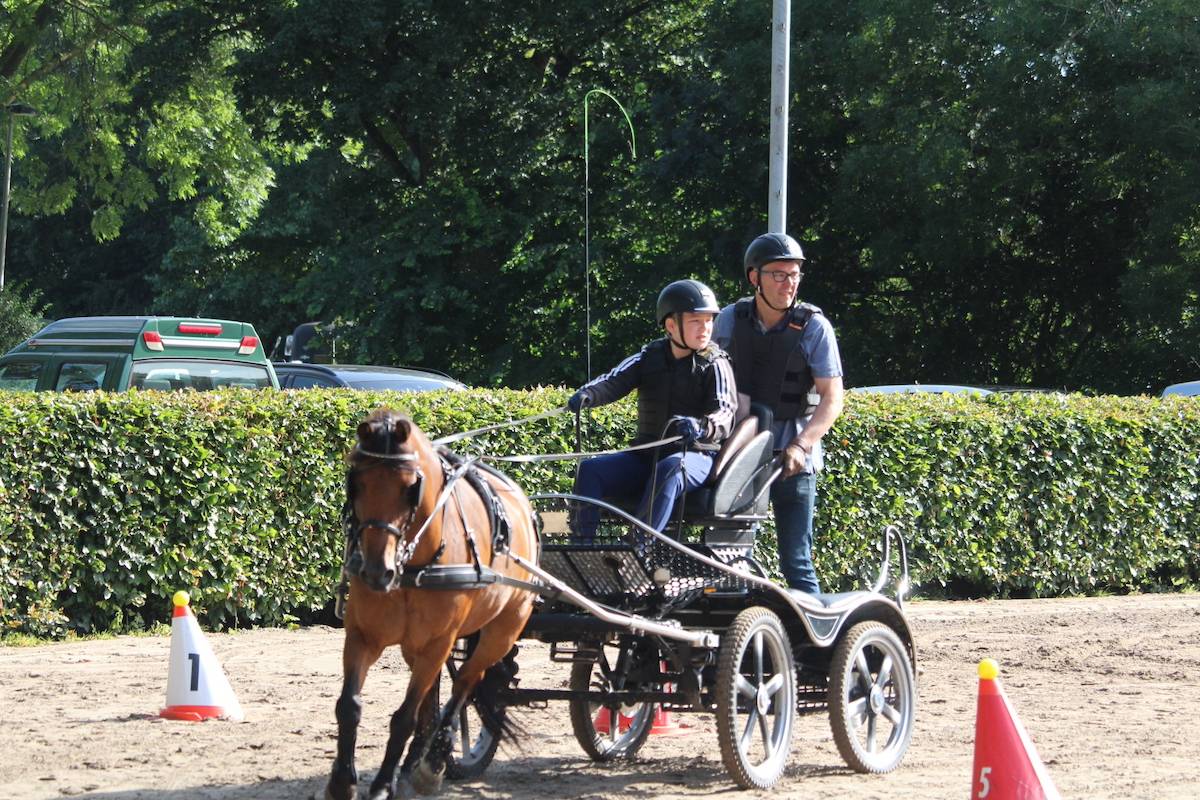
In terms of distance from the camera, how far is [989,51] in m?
27.7

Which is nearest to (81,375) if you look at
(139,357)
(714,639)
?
(139,357)

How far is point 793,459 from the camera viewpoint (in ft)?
24.6

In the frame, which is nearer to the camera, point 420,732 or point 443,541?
point 443,541

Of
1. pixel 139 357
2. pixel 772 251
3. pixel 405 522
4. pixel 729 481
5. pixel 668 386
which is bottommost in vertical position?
pixel 405 522

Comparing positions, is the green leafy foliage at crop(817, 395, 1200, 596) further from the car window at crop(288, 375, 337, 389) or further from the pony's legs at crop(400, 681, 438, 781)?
the pony's legs at crop(400, 681, 438, 781)

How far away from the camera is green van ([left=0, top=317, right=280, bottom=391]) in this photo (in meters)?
14.6

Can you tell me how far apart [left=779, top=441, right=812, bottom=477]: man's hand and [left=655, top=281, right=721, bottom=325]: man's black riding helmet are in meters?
0.74

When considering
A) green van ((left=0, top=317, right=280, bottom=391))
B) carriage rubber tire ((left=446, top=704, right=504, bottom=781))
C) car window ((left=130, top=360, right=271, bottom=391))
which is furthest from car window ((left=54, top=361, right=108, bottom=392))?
carriage rubber tire ((left=446, top=704, right=504, bottom=781))

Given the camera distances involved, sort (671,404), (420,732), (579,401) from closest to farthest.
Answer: (420,732) → (579,401) → (671,404)

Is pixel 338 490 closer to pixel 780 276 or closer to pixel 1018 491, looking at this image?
pixel 780 276

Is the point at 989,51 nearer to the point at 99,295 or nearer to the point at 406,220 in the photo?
the point at 406,220

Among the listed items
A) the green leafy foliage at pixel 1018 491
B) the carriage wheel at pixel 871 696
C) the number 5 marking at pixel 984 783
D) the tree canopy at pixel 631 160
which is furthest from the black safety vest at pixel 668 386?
the tree canopy at pixel 631 160

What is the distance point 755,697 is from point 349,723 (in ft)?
6.54

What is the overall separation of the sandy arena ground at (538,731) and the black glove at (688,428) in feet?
4.91
